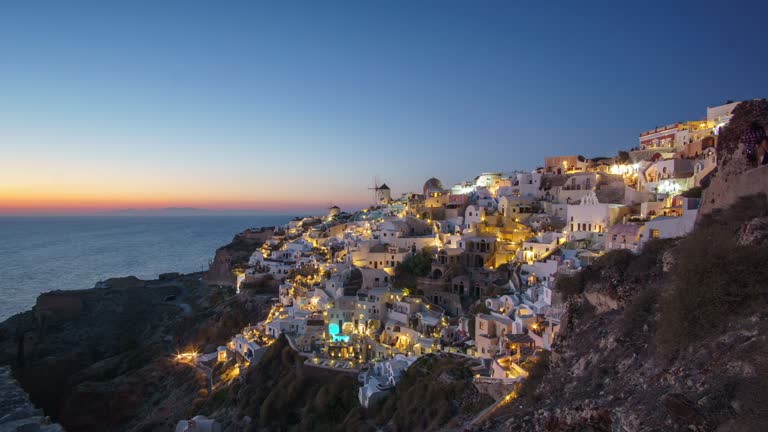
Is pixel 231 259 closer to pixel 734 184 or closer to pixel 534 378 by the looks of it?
pixel 534 378

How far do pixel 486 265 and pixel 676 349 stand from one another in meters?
22.3

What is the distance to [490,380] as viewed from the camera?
1883cm

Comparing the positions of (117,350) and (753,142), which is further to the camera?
(117,350)

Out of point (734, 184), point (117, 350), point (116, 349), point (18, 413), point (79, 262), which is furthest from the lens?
point (79, 262)

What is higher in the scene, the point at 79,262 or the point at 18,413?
the point at 79,262

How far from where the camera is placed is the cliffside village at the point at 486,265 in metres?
23.0

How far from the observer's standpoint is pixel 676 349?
10.4m

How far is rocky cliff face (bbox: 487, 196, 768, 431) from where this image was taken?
792 centimetres

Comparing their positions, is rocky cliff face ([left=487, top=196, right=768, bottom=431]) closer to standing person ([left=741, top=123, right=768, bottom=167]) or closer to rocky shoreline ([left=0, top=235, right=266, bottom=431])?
standing person ([left=741, top=123, right=768, bottom=167])

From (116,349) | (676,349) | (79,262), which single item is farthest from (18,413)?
(79,262)

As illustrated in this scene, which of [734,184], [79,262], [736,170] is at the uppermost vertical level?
[736,170]

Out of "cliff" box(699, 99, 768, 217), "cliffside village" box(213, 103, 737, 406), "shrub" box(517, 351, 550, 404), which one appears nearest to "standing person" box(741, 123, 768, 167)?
"cliff" box(699, 99, 768, 217)

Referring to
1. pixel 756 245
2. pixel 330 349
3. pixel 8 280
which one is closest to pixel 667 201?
pixel 756 245

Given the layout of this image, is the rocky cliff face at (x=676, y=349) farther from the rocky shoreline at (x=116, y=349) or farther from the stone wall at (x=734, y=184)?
the rocky shoreline at (x=116, y=349)
